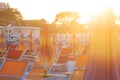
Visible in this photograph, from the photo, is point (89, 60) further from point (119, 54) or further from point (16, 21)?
point (16, 21)

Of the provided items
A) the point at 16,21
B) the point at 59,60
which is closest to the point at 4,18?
the point at 16,21

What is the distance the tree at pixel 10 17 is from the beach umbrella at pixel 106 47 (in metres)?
39.1

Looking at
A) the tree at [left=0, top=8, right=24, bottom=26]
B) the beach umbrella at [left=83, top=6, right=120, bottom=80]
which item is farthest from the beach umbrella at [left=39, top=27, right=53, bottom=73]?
the tree at [left=0, top=8, right=24, bottom=26]

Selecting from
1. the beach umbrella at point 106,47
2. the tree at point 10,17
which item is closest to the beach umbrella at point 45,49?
the beach umbrella at point 106,47

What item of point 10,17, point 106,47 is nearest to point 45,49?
point 106,47

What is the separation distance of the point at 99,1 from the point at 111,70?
28.6 inches

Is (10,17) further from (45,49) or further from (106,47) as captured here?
(106,47)

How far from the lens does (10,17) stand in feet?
152

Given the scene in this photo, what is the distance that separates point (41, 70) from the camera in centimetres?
746

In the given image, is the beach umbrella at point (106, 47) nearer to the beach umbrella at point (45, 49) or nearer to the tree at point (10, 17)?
the beach umbrella at point (45, 49)

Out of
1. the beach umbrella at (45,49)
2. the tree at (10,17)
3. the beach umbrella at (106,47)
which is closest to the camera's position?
the beach umbrella at (106,47)

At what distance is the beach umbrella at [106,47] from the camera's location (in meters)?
3.33

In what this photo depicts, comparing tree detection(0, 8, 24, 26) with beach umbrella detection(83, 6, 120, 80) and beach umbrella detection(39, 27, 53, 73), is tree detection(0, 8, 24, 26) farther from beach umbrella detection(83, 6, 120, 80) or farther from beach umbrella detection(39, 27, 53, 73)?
beach umbrella detection(83, 6, 120, 80)

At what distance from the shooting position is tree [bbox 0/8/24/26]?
43.3 m
